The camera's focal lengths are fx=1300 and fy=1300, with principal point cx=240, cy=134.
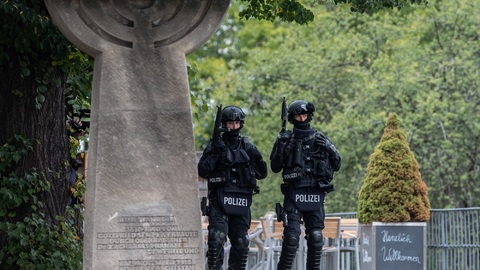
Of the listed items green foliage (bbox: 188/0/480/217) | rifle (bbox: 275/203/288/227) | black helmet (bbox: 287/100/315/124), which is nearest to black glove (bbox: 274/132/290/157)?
black helmet (bbox: 287/100/315/124)

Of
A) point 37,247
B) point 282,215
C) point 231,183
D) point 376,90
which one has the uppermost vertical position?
point 376,90

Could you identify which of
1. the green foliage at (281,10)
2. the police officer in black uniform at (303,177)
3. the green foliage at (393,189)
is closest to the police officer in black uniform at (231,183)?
the police officer in black uniform at (303,177)

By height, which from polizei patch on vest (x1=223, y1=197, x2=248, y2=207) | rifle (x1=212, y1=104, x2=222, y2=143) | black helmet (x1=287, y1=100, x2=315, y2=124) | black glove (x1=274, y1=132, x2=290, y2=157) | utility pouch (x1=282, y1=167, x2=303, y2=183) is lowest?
polizei patch on vest (x1=223, y1=197, x2=248, y2=207)

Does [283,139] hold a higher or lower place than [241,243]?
higher

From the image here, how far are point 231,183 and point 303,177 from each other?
84cm

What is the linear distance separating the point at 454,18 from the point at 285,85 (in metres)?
4.63

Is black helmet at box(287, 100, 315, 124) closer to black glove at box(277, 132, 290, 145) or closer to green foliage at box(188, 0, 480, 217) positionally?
black glove at box(277, 132, 290, 145)

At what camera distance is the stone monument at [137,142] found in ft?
36.3

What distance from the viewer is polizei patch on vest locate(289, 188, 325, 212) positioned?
47.6ft

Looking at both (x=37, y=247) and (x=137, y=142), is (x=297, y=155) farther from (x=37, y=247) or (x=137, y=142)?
(x=137, y=142)

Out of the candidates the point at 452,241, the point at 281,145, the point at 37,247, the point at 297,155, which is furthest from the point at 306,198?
the point at 452,241

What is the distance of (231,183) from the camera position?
1418 cm

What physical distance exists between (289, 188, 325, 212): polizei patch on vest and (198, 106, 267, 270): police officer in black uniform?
0.44 meters

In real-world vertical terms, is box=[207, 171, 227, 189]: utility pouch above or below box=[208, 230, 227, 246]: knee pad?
above
